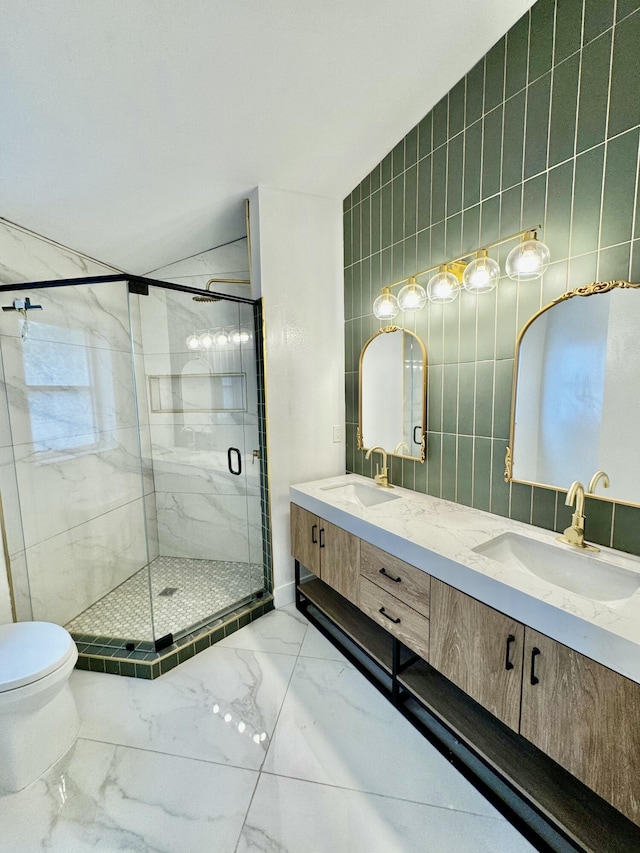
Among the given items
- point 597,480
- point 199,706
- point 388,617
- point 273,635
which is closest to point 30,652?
point 199,706

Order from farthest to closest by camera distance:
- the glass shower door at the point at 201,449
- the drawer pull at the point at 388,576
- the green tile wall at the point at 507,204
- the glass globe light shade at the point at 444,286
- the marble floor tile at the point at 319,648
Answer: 1. the glass shower door at the point at 201,449
2. the marble floor tile at the point at 319,648
3. the glass globe light shade at the point at 444,286
4. the drawer pull at the point at 388,576
5. the green tile wall at the point at 507,204

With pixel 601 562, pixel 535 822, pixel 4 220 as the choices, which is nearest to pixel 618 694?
pixel 601 562

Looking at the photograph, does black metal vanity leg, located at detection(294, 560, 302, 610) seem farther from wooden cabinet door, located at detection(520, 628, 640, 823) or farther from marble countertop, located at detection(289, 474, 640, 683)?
wooden cabinet door, located at detection(520, 628, 640, 823)

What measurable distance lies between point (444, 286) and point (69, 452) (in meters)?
2.39

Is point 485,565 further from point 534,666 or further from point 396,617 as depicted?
point 396,617

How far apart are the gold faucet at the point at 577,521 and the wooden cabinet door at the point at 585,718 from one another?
0.46 metres

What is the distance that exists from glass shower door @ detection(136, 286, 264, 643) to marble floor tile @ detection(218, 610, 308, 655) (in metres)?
0.24

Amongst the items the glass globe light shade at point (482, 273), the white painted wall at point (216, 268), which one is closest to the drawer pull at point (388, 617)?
the glass globe light shade at point (482, 273)

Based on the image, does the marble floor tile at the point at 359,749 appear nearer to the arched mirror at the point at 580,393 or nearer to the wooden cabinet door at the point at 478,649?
the wooden cabinet door at the point at 478,649

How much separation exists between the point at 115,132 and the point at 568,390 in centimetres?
212

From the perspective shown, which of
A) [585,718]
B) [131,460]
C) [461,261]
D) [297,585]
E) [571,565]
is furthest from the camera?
[131,460]

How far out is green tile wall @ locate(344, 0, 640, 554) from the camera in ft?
3.97

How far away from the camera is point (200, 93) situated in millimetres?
1422

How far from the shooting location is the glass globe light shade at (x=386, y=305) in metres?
2.02
